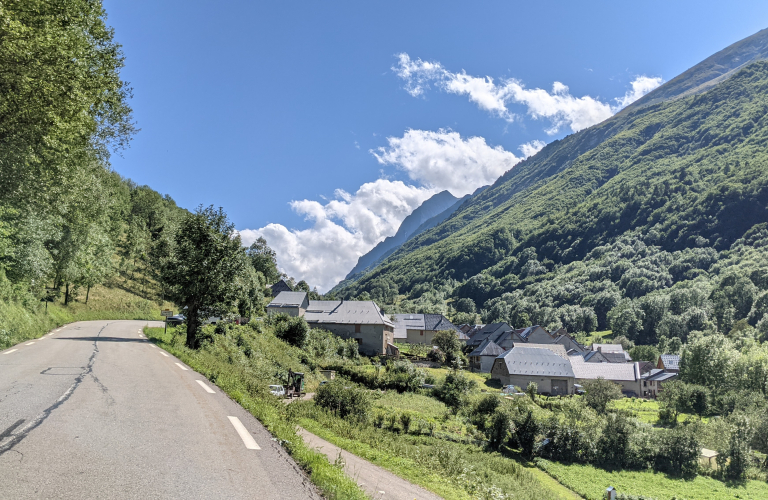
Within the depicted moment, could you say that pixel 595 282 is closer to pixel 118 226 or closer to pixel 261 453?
pixel 118 226

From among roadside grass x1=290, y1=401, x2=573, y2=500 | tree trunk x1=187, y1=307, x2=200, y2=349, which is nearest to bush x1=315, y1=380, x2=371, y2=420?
roadside grass x1=290, y1=401, x2=573, y2=500

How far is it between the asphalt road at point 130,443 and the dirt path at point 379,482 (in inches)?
68.8

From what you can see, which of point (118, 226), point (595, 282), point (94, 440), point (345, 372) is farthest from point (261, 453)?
point (595, 282)

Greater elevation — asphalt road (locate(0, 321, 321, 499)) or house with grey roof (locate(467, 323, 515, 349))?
asphalt road (locate(0, 321, 321, 499))

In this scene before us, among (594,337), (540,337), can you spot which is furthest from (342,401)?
(594,337)

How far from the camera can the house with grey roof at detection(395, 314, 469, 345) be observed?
10197 cm

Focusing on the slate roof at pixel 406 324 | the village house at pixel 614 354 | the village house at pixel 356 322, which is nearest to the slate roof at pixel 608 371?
the village house at pixel 614 354

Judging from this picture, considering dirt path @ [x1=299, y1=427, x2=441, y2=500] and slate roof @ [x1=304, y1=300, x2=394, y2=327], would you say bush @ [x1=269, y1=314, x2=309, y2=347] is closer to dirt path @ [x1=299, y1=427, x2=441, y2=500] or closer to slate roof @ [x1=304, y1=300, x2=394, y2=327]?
slate roof @ [x1=304, y1=300, x2=394, y2=327]

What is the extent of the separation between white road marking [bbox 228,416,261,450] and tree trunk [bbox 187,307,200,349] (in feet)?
56.6

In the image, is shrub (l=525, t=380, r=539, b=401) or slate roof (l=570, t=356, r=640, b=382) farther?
slate roof (l=570, t=356, r=640, b=382)

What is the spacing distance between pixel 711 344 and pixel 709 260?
13829 cm

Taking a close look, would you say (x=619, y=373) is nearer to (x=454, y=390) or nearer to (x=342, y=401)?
(x=454, y=390)

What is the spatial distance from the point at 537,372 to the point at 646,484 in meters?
32.6

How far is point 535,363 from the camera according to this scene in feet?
223
